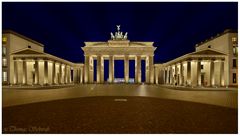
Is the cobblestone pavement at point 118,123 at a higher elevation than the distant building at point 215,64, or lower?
lower

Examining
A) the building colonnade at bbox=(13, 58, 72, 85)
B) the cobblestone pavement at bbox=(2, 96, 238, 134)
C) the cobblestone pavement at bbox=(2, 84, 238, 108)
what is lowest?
the cobblestone pavement at bbox=(2, 84, 238, 108)

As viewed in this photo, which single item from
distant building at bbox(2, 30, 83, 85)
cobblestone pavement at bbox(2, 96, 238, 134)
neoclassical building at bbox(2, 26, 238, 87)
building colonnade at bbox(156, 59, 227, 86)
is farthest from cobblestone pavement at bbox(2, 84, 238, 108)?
distant building at bbox(2, 30, 83, 85)

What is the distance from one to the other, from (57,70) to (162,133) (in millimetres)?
64672

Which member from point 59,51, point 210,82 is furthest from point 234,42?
point 59,51

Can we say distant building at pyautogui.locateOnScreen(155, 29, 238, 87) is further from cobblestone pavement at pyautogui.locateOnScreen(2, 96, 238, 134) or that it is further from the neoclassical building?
cobblestone pavement at pyautogui.locateOnScreen(2, 96, 238, 134)

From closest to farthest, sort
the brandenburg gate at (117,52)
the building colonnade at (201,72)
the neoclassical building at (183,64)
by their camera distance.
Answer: the building colonnade at (201,72) → the neoclassical building at (183,64) → the brandenburg gate at (117,52)

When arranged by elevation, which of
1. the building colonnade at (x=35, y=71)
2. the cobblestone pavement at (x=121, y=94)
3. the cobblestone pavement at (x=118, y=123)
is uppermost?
the building colonnade at (x=35, y=71)

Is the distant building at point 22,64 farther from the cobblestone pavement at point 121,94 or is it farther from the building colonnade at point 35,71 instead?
the cobblestone pavement at point 121,94

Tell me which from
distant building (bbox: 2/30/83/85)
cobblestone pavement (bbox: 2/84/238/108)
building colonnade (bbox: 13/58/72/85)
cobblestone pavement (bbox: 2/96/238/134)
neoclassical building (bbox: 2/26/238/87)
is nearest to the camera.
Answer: cobblestone pavement (bbox: 2/96/238/134)

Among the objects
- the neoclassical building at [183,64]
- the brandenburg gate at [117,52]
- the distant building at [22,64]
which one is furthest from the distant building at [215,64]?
the distant building at [22,64]

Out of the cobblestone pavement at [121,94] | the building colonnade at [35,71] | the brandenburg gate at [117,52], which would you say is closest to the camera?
the cobblestone pavement at [121,94]

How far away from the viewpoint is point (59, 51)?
131750 millimetres

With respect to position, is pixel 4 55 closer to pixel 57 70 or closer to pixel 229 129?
pixel 57 70

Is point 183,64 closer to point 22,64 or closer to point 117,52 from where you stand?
point 117,52
